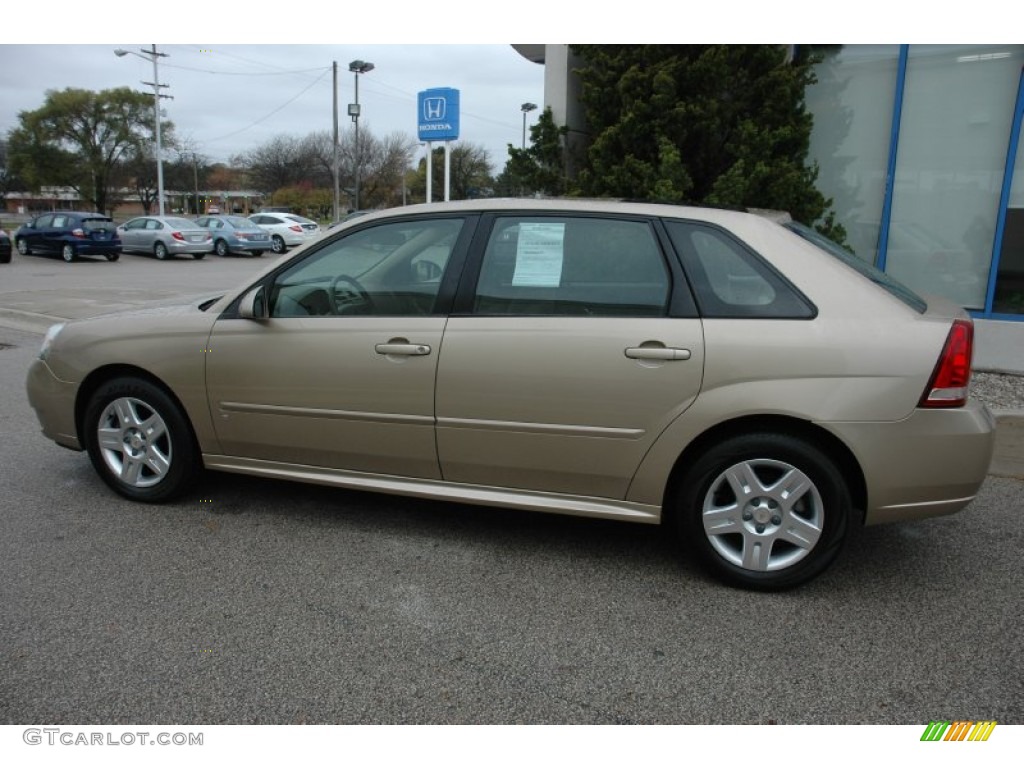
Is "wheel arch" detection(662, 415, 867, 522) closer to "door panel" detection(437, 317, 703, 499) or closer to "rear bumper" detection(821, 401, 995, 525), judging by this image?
"rear bumper" detection(821, 401, 995, 525)

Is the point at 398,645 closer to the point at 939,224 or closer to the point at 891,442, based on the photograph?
the point at 891,442

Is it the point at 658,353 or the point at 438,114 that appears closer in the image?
the point at 658,353

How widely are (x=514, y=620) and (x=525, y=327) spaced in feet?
4.02

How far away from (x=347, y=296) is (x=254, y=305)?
1.48 ft

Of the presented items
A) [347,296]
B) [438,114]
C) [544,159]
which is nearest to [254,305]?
[347,296]

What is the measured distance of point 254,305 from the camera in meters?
3.88

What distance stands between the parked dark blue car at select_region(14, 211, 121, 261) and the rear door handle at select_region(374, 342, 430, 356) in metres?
22.5

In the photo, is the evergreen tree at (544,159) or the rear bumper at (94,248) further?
the rear bumper at (94,248)

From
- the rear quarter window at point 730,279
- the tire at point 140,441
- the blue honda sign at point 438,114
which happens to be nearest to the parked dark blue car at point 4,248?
the blue honda sign at point 438,114

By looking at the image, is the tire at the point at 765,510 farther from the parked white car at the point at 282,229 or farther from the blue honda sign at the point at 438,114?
the parked white car at the point at 282,229

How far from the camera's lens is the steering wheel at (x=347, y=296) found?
12.6 feet

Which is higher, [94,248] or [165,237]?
[165,237]

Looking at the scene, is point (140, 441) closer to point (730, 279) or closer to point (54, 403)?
point (54, 403)

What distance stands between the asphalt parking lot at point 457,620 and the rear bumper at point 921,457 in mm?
464
